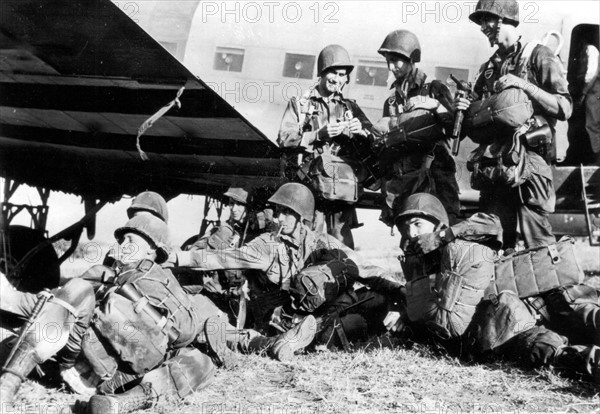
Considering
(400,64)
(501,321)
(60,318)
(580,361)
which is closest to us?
(60,318)

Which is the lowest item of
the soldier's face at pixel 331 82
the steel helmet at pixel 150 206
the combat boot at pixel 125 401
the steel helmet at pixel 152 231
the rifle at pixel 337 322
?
the combat boot at pixel 125 401

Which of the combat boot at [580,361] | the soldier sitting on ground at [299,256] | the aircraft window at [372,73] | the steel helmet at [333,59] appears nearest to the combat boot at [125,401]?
the soldier sitting on ground at [299,256]

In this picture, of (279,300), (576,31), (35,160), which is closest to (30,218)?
(35,160)

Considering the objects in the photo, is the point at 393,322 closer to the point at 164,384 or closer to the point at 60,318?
the point at 164,384

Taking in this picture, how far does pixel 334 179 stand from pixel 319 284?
1.26 metres

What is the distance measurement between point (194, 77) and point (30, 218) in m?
4.79

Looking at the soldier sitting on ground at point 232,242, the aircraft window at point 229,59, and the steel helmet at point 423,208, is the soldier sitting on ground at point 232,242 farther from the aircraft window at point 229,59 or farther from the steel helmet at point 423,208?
the aircraft window at point 229,59

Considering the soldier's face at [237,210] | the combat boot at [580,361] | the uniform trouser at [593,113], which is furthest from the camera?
the soldier's face at [237,210]

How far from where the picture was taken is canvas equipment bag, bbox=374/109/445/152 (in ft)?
21.3

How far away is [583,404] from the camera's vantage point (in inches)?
176

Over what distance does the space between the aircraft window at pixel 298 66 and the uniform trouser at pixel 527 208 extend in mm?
3972

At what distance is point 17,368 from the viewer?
172 inches

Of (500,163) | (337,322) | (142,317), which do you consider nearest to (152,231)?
(142,317)

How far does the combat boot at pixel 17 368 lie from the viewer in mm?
4332
